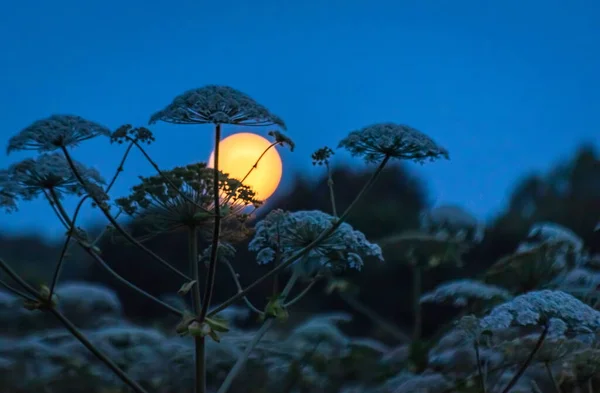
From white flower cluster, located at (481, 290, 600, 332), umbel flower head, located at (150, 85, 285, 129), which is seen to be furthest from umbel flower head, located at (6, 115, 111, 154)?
white flower cluster, located at (481, 290, 600, 332)

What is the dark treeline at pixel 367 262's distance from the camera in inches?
826

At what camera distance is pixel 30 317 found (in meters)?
9.67

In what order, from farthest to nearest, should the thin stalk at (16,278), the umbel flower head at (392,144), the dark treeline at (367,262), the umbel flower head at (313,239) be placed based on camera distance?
the dark treeline at (367,262) < the umbel flower head at (313,239) < the umbel flower head at (392,144) < the thin stalk at (16,278)

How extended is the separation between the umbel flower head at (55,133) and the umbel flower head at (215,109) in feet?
0.91

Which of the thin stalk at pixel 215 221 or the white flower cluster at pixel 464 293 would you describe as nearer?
the thin stalk at pixel 215 221

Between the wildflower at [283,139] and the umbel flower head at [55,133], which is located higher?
the wildflower at [283,139]

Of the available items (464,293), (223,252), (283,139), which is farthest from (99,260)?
(464,293)

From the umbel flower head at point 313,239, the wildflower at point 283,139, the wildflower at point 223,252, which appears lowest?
the wildflower at point 223,252

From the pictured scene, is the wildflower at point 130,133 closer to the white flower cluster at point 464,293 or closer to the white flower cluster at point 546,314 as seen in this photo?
the white flower cluster at point 546,314

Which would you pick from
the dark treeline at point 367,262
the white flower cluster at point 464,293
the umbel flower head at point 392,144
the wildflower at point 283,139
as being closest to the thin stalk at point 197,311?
the wildflower at point 283,139

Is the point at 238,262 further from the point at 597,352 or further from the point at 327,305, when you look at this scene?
the point at 597,352

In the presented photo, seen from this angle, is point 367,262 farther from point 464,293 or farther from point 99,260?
point 99,260

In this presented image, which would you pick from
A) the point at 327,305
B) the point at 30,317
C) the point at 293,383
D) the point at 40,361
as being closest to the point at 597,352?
the point at 293,383

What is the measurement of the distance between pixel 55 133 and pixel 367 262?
20392mm
